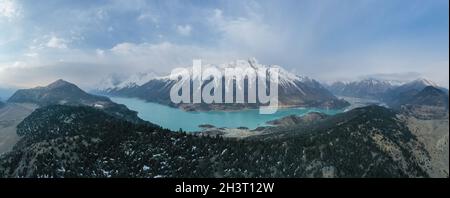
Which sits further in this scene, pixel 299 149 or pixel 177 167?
pixel 299 149

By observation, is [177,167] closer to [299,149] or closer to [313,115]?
[299,149]
